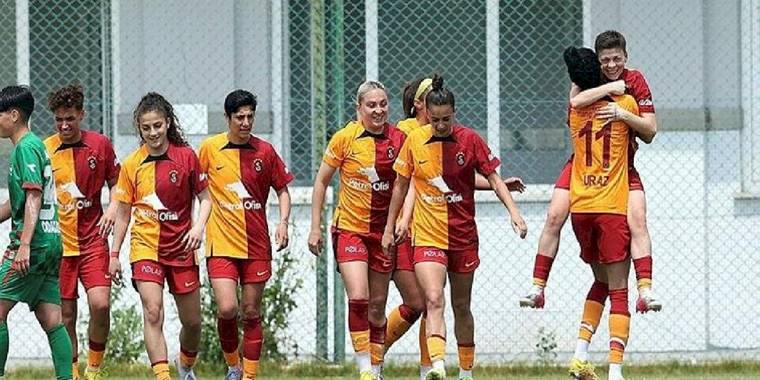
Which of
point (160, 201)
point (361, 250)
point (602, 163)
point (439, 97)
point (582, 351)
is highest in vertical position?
point (439, 97)

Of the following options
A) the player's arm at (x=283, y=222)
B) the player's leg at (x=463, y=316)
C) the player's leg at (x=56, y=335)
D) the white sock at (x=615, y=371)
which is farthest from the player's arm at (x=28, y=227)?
the white sock at (x=615, y=371)

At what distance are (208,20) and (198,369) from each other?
2.89 meters

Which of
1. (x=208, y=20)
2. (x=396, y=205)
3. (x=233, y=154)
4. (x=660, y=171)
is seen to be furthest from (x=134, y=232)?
(x=660, y=171)

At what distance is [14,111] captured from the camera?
10070mm

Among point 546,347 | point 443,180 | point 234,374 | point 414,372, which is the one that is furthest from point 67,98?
point 546,347

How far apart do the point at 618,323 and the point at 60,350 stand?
3.33 m

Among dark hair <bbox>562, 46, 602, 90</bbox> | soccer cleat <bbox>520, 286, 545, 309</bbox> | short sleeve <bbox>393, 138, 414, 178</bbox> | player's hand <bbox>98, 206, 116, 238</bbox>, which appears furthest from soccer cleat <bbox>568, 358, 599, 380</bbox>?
player's hand <bbox>98, 206, 116, 238</bbox>

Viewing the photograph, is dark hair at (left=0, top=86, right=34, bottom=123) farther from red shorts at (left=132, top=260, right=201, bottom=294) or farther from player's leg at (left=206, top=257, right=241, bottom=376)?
player's leg at (left=206, top=257, right=241, bottom=376)

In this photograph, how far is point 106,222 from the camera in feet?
36.3

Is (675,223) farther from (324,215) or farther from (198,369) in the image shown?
(198,369)

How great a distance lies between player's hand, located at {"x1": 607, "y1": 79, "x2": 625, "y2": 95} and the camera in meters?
10.5

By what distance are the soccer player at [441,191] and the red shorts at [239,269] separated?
2.69ft

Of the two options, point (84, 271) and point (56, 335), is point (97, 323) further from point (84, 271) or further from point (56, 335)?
point (56, 335)

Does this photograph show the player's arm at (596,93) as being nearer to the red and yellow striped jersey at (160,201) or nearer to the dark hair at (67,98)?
the red and yellow striped jersey at (160,201)
